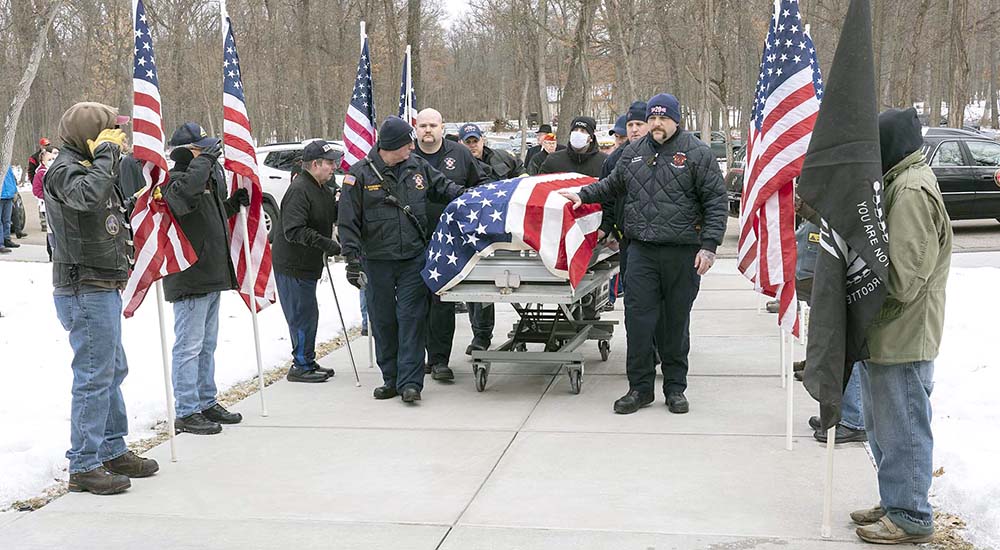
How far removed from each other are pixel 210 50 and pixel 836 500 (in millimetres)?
38395

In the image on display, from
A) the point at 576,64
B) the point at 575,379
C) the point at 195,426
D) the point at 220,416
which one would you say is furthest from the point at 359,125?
the point at 576,64

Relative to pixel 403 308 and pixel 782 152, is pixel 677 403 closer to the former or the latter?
pixel 782 152

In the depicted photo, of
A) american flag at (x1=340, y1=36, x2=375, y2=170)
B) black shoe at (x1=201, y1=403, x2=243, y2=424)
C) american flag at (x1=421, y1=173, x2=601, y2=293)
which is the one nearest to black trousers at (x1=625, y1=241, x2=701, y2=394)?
american flag at (x1=421, y1=173, x2=601, y2=293)

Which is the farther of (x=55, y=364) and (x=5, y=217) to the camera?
(x=5, y=217)

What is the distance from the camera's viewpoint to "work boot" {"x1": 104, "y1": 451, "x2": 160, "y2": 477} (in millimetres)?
6074

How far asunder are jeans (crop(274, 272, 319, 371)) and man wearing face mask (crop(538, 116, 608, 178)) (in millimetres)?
2744

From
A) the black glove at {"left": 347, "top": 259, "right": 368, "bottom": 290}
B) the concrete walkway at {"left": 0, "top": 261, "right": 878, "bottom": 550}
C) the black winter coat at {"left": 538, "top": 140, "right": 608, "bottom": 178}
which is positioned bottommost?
the concrete walkway at {"left": 0, "top": 261, "right": 878, "bottom": 550}

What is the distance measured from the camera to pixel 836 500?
17.7 ft

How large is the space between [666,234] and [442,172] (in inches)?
91.5

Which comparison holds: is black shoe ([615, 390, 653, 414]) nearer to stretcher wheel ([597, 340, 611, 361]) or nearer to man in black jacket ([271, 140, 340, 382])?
stretcher wheel ([597, 340, 611, 361])

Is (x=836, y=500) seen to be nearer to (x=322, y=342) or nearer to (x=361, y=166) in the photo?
(x=361, y=166)

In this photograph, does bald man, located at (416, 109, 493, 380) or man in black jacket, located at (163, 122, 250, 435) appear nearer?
man in black jacket, located at (163, 122, 250, 435)

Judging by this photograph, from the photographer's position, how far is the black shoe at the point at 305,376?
8.74m

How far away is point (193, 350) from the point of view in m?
7.06
